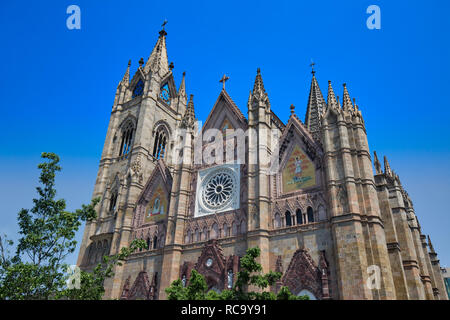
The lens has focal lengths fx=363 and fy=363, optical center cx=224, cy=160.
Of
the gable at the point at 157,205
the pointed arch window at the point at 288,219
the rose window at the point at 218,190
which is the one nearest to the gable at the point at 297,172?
the pointed arch window at the point at 288,219

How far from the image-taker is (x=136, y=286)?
30.4 metres

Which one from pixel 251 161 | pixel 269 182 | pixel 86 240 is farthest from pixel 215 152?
pixel 86 240

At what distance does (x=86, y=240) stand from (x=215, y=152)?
17.1 metres

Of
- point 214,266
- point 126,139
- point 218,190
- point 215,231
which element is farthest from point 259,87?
point 126,139

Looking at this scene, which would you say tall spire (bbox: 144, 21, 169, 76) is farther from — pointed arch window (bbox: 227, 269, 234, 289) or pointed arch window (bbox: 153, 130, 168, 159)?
pointed arch window (bbox: 227, 269, 234, 289)

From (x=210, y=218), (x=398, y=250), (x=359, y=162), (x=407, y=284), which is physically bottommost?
(x=407, y=284)

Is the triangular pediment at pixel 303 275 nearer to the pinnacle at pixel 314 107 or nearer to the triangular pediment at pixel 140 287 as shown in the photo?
the triangular pediment at pixel 140 287

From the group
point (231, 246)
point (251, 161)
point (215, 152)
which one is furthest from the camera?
point (215, 152)

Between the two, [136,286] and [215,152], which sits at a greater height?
[215,152]

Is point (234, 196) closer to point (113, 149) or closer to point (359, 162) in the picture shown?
point (359, 162)

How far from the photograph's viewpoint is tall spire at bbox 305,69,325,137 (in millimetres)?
46416

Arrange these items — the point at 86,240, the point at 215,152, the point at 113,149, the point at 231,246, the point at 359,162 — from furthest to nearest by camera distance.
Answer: the point at 113,149, the point at 86,240, the point at 215,152, the point at 231,246, the point at 359,162

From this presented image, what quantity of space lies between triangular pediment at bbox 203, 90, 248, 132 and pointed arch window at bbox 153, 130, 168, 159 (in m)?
11.6

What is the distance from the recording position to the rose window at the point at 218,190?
30.4 meters
